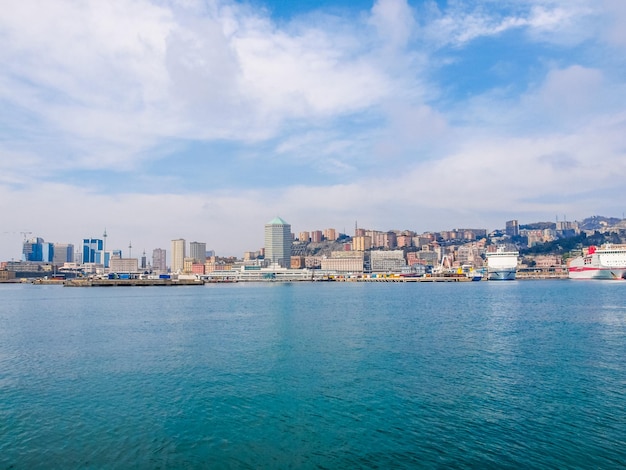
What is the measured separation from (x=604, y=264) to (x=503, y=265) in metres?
28.2

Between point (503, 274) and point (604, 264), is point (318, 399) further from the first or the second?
point (503, 274)

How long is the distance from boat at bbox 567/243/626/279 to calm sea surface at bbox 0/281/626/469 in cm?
9208

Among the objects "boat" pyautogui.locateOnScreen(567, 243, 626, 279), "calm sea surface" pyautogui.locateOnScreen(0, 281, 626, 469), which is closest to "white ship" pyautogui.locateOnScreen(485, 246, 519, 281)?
"boat" pyautogui.locateOnScreen(567, 243, 626, 279)

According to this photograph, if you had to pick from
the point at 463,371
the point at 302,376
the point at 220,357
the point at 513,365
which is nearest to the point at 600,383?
the point at 513,365

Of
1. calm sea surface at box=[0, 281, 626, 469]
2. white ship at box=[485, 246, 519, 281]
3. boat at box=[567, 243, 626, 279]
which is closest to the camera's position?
calm sea surface at box=[0, 281, 626, 469]

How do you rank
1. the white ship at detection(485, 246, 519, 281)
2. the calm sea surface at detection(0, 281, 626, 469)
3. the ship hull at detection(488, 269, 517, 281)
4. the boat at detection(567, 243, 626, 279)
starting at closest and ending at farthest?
the calm sea surface at detection(0, 281, 626, 469) → the boat at detection(567, 243, 626, 279) → the white ship at detection(485, 246, 519, 281) → the ship hull at detection(488, 269, 517, 281)

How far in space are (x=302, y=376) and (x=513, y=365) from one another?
29.2 ft

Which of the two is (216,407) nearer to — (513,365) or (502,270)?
(513,365)

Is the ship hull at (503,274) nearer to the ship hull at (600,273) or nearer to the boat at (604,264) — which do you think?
the ship hull at (600,273)

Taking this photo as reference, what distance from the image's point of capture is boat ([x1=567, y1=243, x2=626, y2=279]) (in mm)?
103562

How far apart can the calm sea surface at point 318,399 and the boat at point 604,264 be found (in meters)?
92.1

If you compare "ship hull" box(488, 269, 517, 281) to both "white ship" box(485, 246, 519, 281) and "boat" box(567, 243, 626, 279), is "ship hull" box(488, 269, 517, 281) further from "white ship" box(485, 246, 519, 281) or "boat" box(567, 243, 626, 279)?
"boat" box(567, 243, 626, 279)

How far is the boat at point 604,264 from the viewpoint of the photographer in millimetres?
103562

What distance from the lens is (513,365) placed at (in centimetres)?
1864
